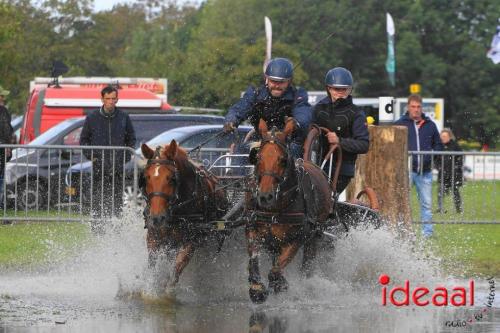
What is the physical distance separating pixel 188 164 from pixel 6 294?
2.11 m

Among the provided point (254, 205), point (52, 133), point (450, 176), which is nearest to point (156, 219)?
→ point (254, 205)

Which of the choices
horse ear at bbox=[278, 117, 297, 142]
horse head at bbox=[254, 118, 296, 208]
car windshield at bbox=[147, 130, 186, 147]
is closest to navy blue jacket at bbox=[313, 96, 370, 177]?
horse ear at bbox=[278, 117, 297, 142]

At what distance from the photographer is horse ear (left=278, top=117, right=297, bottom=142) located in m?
11.8

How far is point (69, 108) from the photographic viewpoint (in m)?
31.2

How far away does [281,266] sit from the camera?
1191 cm

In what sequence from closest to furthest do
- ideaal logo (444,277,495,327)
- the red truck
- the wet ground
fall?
1. the wet ground
2. ideaal logo (444,277,495,327)
3. the red truck

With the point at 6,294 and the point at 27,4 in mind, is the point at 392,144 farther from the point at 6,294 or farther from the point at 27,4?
the point at 27,4

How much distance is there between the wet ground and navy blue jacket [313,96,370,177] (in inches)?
31.6

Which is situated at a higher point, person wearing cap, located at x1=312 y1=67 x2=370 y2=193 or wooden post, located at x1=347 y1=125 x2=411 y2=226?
person wearing cap, located at x1=312 y1=67 x2=370 y2=193

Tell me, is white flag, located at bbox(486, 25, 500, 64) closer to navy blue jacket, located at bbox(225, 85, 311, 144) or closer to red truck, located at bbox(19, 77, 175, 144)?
red truck, located at bbox(19, 77, 175, 144)

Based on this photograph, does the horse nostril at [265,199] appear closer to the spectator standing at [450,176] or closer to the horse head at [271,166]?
the horse head at [271,166]

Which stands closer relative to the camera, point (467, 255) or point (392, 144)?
point (392, 144)

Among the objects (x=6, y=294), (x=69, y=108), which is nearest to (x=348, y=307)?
(x=6, y=294)

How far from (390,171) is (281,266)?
13.0ft
